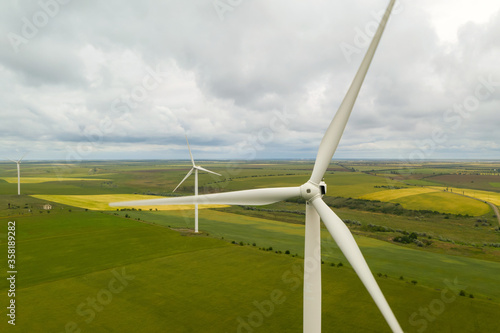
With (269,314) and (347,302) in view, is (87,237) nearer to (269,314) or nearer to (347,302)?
(269,314)

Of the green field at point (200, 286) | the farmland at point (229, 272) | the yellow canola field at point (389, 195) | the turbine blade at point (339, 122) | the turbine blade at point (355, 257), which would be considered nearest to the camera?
the turbine blade at point (355, 257)

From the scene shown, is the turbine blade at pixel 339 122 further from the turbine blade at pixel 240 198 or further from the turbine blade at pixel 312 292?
the turbine blade at pixel 312 292

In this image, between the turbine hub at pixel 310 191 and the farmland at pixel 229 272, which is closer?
the turbine hub at pixel 310 191

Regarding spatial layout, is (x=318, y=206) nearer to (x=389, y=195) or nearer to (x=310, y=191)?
(x=310, y=191)

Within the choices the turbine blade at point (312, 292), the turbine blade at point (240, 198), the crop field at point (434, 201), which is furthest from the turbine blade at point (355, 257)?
the crop field at point (434, 201)

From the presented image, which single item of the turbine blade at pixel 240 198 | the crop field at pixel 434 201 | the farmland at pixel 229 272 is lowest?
the farmland at pixel 229 272

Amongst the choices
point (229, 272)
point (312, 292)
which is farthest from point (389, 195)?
point (312, 292)
